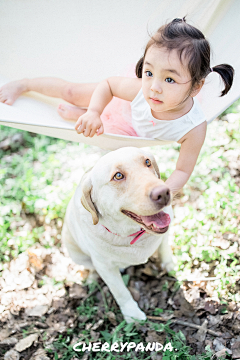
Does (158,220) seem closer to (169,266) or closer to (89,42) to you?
(169,266)

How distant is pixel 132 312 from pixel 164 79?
4.42 ft

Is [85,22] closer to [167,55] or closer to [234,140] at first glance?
[167,55]

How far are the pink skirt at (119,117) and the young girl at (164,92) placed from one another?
66 millimetres

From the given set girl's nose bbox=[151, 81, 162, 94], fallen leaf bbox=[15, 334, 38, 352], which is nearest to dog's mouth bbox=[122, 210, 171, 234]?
girl's nose bbox=[151, 81, 162, 94]

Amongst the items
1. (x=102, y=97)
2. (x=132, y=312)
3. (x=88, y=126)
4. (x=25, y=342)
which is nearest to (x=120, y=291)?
(x=132, y=312)

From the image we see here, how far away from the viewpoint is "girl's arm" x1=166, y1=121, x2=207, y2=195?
1.71m

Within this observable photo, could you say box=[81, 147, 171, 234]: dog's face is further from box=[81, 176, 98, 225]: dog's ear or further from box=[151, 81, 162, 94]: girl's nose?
box=[151, 81, 162, 94]: girl's nose

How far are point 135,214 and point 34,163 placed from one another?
1.82 meters

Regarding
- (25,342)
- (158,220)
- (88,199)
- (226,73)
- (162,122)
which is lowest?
(25,342)

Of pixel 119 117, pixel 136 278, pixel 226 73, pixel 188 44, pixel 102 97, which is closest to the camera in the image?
pixel 188 44

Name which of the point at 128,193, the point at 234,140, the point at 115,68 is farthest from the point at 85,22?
the point at 234,140

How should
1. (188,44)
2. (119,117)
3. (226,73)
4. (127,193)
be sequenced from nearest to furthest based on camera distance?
(127,193)
(188,44)
(226,73)
(119,117)

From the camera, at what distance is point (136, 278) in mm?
2189

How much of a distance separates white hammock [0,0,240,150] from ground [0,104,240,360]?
2.61ft
